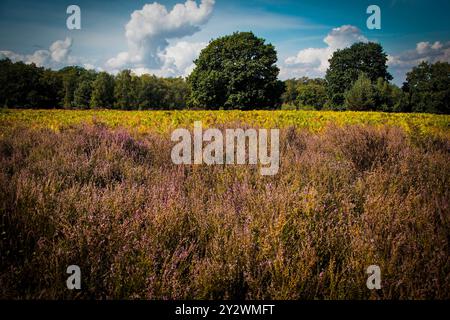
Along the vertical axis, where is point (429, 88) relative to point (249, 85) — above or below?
above

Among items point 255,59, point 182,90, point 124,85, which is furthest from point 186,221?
point 182,90

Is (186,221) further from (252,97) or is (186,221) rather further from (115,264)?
(252,97)

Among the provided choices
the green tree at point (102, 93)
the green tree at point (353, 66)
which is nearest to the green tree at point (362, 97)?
the green tree at point (353, 66)

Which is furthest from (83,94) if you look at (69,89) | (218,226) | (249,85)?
(218,226)

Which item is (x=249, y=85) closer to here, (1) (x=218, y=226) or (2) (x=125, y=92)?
(2) (x=125, y=92)

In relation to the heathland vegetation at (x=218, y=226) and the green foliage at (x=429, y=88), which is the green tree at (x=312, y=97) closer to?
the green foliage at (x=429, y=88)

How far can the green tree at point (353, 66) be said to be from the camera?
1677 inches

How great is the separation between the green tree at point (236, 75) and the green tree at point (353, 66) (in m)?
13.4

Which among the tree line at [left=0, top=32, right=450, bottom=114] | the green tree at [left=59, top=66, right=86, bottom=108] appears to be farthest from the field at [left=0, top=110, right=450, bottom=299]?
the green tree at [left=59, top=66, right=86, bottom=108]

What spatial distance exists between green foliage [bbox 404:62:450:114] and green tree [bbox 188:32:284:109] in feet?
72.7

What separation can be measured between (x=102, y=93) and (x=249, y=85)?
28740mm

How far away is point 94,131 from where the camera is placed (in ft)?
20.7

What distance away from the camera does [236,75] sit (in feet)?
106
